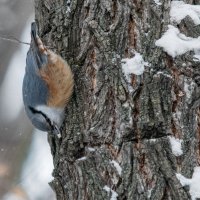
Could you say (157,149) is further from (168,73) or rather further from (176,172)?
(168,73)

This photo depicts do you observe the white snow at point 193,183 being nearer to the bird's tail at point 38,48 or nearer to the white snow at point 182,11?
the white snow at point 182,11

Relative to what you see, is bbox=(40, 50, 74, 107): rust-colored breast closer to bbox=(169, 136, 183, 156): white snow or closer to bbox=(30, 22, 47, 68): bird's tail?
bbox=(30, 22, 47, 68): bird's tail

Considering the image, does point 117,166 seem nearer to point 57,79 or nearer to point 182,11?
point 57,79

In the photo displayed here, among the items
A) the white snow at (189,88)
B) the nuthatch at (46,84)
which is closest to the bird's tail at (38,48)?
the nuthatch at (46,84)

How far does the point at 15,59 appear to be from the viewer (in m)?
Answer: 4.24

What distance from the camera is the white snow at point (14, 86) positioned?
4.15m

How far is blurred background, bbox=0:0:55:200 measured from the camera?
13.9ft

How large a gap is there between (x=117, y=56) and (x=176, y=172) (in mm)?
457

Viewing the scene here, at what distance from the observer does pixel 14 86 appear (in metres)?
4.20

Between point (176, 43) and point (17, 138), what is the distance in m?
2.35

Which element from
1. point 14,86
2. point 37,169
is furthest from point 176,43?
point 37,169

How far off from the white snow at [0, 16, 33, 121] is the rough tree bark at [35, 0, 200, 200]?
6.22ft

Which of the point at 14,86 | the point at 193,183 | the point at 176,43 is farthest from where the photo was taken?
the point at 14,86

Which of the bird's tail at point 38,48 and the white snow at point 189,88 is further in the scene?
the bird's tail at point 38,48
